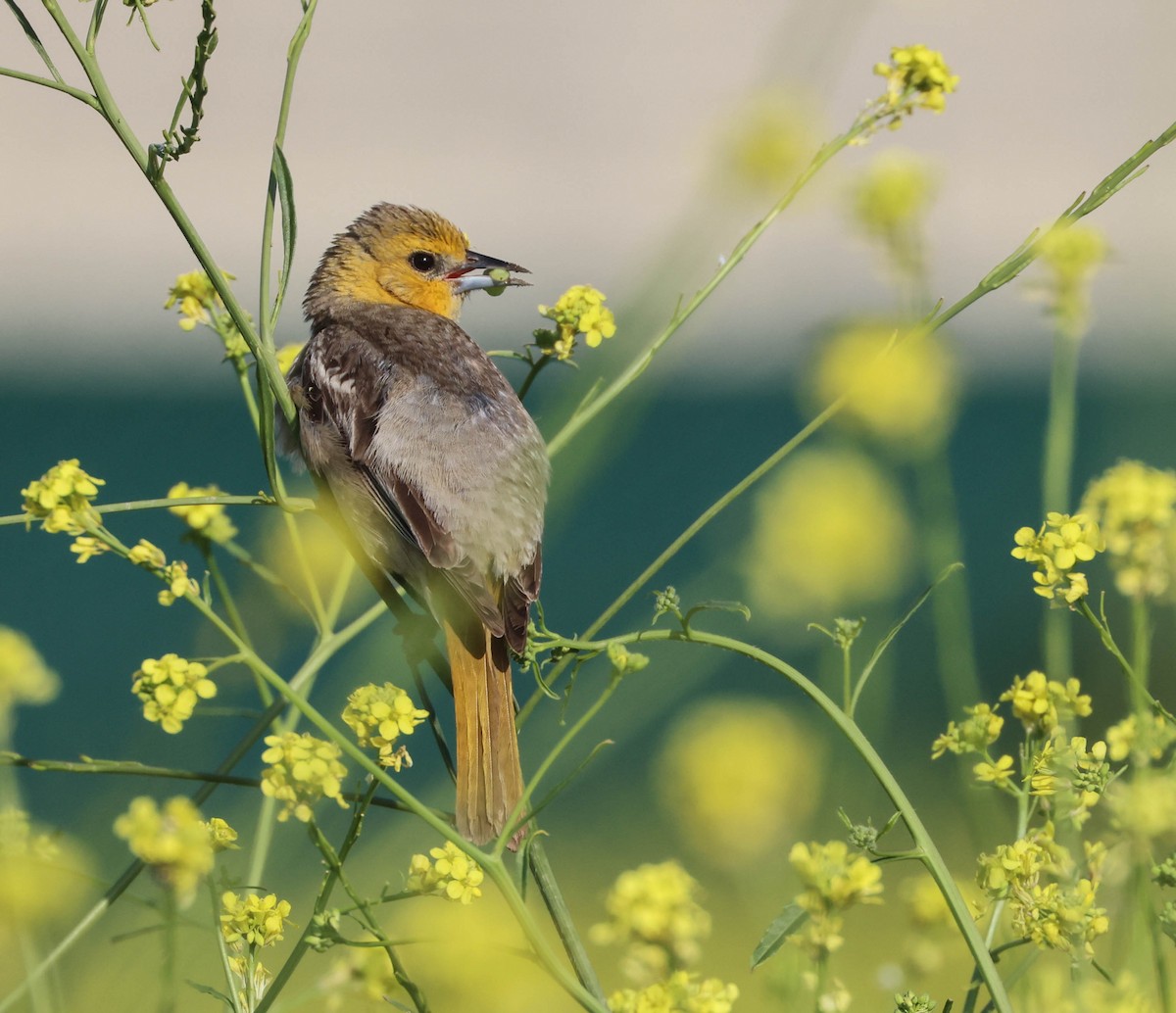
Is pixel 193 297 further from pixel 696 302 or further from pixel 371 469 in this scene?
pixel 696 302

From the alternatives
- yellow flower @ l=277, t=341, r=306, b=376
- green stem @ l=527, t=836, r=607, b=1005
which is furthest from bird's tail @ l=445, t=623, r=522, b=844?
yellow flower @ l=277, t=341, r=306, b=376

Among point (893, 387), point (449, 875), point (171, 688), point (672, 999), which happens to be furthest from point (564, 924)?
point (893, 387)

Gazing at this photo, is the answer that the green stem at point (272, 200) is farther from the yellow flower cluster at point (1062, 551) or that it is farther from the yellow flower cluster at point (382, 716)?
the yellow flower cluster at point (1062, 551)

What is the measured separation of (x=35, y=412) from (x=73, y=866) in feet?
20.5

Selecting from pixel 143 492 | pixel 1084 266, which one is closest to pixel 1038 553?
pixel 1084 266

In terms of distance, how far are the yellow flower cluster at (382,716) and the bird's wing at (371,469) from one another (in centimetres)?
103

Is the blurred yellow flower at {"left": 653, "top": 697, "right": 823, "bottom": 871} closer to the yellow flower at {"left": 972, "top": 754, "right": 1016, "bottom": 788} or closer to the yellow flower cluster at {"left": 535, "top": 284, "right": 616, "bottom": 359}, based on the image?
the yellow flower at {"left": 972, "top": 754, "right": 1016, "bottom": 788}

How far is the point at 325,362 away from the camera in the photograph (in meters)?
3.53

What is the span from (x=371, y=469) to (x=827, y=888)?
204cm

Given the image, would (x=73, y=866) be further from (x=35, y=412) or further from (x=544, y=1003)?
(x=35, y=412)

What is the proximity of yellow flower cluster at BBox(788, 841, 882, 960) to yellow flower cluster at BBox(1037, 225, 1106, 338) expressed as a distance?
1086 mm

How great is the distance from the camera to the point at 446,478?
319cm

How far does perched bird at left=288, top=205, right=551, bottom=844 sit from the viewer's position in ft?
8.47

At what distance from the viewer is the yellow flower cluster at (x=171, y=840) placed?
1367 mm
